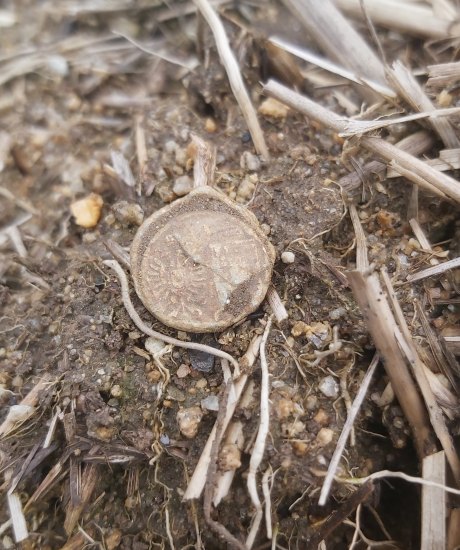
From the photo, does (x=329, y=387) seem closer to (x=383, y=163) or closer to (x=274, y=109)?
(x=383, y=163)

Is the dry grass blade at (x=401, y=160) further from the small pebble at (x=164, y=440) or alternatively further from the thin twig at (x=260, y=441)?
the small pebble at (x=164, y=440)

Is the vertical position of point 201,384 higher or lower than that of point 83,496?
higher

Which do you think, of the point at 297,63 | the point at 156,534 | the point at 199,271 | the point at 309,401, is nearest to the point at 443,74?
the point at 297,63

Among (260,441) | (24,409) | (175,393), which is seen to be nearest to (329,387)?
(260,441)

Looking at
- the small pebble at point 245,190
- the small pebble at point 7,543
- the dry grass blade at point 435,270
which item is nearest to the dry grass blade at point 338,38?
the small pebble at point 245,190

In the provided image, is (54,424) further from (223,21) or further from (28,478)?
(223,21)

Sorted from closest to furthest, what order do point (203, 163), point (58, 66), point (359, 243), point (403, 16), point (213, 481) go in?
point (213, 481), point (359, 243), point (203, 163), point (403, 16), point (58, 66)

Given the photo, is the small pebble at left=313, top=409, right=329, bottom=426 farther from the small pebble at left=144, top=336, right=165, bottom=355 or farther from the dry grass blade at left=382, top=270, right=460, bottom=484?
the small pebble at left=144, top=336, right=165, bottom=355
